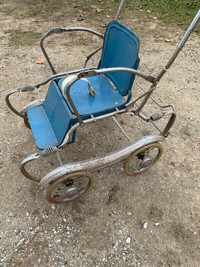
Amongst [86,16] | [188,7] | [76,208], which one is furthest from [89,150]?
[188,7]

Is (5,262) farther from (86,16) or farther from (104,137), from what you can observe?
(86,16)

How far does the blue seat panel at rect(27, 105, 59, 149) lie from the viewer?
2057mm

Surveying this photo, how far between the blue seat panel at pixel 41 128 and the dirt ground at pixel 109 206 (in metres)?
0.65

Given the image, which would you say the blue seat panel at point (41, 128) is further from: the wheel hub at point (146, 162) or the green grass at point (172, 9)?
the green grass at point (172, 9)

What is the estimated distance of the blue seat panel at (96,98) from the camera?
2.06 meters

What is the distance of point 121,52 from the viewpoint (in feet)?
7.06

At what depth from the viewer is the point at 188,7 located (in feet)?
19.9

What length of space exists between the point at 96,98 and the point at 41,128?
0.69 m

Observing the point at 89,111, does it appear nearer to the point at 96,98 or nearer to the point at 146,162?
the point at 96,98

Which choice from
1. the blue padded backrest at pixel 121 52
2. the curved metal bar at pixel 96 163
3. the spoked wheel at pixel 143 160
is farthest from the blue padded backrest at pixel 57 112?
the spoked wheel at pixel 143 160

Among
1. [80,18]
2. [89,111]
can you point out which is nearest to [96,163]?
[89,111]

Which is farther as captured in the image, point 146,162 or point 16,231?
point 146,162

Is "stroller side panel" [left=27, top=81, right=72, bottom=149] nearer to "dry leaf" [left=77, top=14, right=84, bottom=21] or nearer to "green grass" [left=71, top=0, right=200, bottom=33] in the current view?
"dry leaf" [left=77, top=14, right=84, bottom=21]

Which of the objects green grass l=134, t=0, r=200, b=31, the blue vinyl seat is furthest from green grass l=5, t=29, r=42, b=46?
green grass l=134, t=0, r=200, b=31
